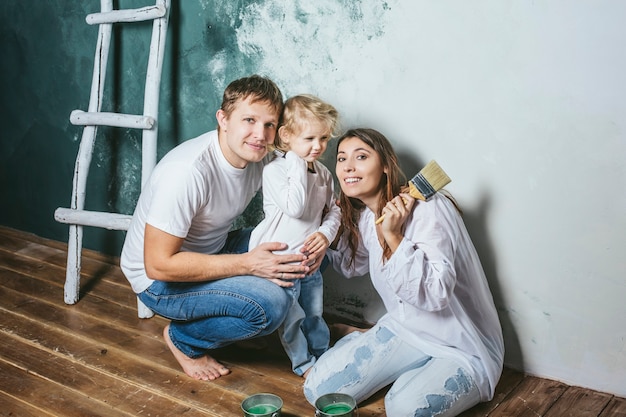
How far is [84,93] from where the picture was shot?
3553 mm

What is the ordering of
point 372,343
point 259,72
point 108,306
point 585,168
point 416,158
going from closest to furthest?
point 585,168 → point 372,343 → point 416,158 → point 259,72 → point 108,306

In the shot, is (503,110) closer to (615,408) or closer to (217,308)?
(615,408)

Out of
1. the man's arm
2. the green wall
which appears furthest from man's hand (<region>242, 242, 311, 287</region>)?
the green wall

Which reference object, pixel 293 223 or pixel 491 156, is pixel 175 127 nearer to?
pixel 293 223

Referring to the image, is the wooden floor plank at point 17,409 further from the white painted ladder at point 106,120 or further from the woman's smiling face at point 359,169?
the woman's smiling face at point 359,169

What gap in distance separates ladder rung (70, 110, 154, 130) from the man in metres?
0.59

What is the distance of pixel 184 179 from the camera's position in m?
2.33

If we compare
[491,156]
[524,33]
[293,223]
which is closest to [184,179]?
[293,223]

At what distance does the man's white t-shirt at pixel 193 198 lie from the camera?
2.32 meters

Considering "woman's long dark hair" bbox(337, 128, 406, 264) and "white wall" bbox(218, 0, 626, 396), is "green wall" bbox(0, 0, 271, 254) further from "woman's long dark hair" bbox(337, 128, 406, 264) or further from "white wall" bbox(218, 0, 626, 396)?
"woman's long dark hair" bbox(337, 128, 406, 264)

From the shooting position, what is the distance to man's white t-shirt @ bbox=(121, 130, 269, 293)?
2322 mm

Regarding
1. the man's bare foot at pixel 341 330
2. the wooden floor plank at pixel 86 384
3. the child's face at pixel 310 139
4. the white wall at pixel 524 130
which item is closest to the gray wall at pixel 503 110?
the white wall at pixel 524 130

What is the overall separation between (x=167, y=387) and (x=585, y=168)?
157cm

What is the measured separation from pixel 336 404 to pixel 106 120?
172cm
